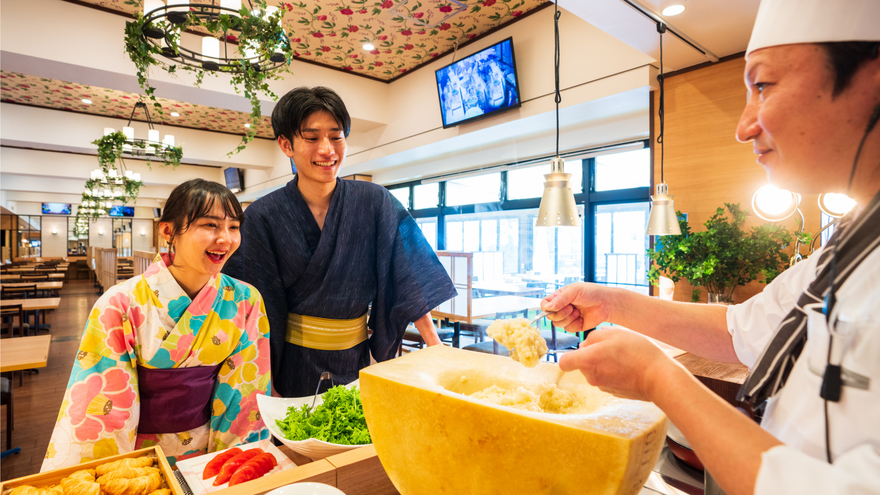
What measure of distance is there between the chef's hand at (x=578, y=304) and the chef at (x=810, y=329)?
374 mm

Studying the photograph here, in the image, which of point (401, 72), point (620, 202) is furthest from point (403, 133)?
point (620, 202)

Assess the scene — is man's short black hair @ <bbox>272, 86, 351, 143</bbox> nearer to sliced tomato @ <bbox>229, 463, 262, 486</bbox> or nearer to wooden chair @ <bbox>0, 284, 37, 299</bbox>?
sliced tomato @ <bbox>229, 463, 262, 486</bbox>

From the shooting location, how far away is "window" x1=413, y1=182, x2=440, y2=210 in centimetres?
790

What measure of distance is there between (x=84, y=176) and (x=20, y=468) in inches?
341

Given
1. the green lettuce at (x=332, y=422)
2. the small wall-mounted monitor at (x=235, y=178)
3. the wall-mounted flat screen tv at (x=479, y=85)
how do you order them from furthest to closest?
the small wall-mounted monitor at (x=235, y=178) < the wall-mounted flat screen tv at (x=479, y=85) < the green lettuce at (x=332, y=422)

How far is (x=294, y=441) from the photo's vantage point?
0.86 metres

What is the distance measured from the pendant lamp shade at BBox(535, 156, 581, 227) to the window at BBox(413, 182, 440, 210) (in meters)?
5.27

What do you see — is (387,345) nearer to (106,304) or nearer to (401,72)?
(106,304)

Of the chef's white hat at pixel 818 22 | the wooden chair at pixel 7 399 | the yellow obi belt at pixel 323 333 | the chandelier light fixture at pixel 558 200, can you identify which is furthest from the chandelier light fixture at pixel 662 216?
the wooden chair at pixel 7 399

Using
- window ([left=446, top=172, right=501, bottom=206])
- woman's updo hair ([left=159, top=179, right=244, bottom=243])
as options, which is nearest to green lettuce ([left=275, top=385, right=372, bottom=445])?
woman's updo hair ([left=159, top=179, right=244, bottom=243])

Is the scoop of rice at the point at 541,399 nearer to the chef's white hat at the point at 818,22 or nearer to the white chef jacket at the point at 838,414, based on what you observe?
the white chef jacket at the point at 838,414

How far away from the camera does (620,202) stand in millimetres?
5098

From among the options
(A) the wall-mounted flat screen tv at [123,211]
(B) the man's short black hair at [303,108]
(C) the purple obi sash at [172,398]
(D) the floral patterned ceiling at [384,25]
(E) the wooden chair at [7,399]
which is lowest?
(E) the wooden chair at [7,399]

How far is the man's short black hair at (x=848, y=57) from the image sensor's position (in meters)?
0.46
